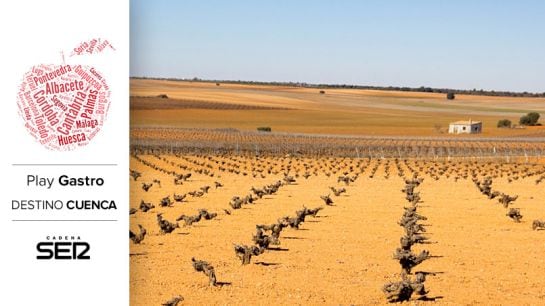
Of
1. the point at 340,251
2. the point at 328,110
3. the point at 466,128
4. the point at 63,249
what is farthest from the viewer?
the point at 328,110

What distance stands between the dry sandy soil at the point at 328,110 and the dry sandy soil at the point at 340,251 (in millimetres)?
69947

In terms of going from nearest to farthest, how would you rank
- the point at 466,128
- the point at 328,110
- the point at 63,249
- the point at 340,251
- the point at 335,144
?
the point at 63,249 < the point at 340,251 < the point at 335,144 < the point at 466,128 < the point at 328,110

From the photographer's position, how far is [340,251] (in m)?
19.8

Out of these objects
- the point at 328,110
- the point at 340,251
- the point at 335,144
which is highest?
the point at 340,251

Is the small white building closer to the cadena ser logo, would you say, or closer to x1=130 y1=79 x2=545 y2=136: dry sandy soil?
x1=130 y1=79 x2=545 y2=136: dry sandy soil

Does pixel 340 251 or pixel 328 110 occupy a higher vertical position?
pixel 340 251

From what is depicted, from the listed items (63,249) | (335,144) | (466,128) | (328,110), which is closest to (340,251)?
(63,249)

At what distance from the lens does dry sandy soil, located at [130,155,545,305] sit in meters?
14.8

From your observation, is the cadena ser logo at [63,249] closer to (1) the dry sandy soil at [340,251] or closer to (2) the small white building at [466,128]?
(1) the dry sandy soil at [340,251]

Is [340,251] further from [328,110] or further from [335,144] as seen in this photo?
[328,110]

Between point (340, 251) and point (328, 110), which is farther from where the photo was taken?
point (328, 110)

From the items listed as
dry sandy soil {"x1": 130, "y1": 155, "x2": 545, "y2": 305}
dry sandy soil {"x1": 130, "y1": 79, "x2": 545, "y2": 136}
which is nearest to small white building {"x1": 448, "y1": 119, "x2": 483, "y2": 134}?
dry sandy soil {"x1": 130, "y1": 79, "x2": 545, "y2": 136}

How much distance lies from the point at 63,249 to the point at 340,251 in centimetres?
1131

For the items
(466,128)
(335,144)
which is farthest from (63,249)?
(466,128)
